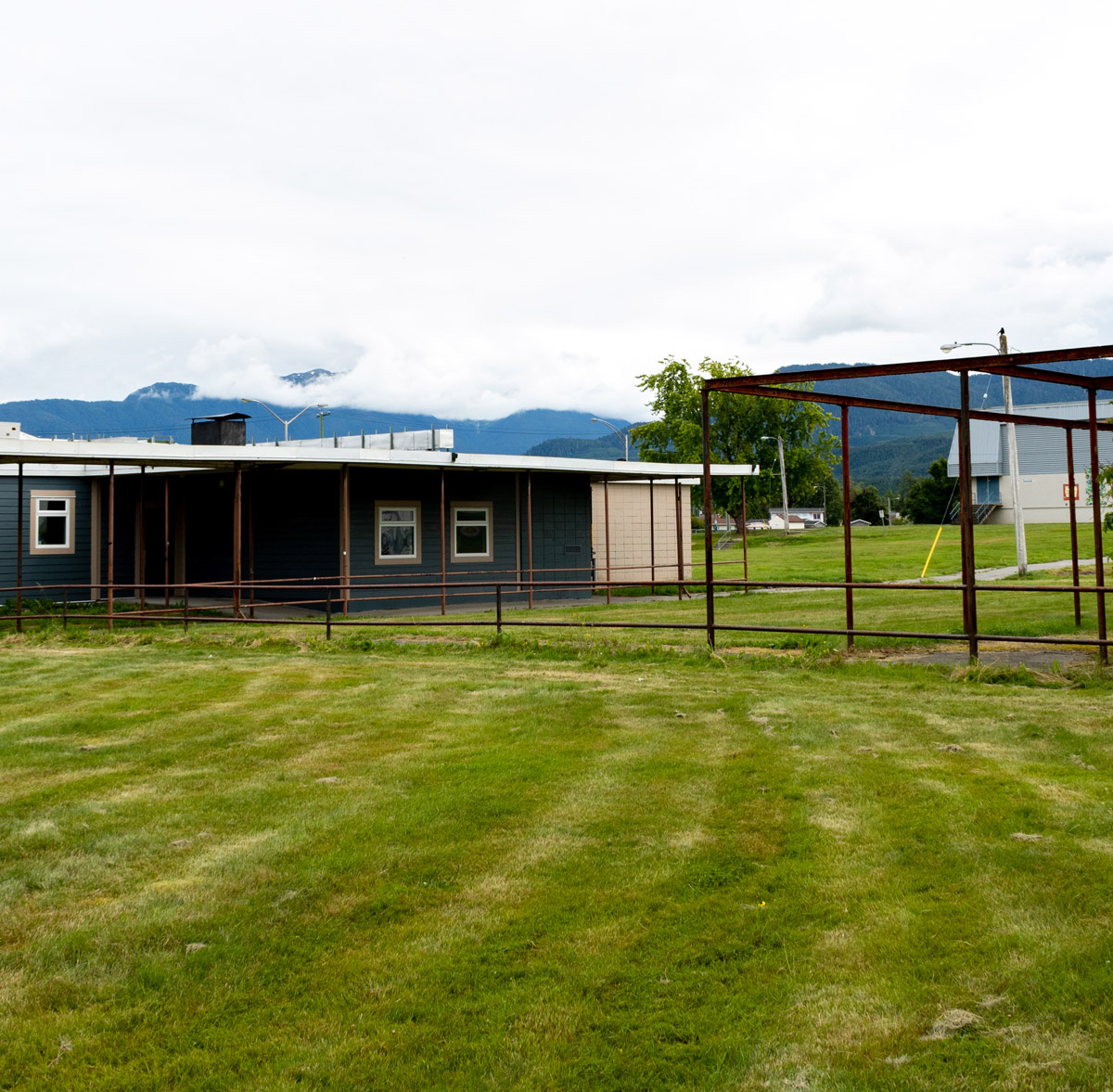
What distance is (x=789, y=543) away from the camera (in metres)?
54.7

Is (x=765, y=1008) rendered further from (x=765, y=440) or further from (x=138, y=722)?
(x=765, y=440)

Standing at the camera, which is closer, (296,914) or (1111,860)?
(296,914)

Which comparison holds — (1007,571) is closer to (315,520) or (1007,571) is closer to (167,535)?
(315,520)

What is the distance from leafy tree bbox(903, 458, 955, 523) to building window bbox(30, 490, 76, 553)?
189ft

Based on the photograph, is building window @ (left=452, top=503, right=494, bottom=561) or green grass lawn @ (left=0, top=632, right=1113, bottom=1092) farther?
building window @ (left=452, top=503, right=494, bottom=561)

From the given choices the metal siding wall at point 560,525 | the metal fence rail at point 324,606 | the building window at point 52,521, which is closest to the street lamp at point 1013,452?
the metal fence rail at point 324,606

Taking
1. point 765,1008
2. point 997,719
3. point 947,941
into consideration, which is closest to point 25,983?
point 765,1008

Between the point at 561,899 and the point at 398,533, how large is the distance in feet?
58.0

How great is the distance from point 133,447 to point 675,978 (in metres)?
16.8

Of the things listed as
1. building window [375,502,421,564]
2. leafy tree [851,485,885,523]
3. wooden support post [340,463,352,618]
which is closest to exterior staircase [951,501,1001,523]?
leafy tree [851,485,885,523]

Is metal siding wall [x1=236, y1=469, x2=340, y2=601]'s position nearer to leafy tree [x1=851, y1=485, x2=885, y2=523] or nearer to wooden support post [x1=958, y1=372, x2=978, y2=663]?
wooden support post [x1=958, y1=372, x2=978, y2=663]

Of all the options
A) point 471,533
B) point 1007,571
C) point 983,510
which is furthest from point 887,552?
point 471,533

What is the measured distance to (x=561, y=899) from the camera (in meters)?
4.70

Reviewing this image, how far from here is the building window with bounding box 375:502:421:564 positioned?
2167cm
